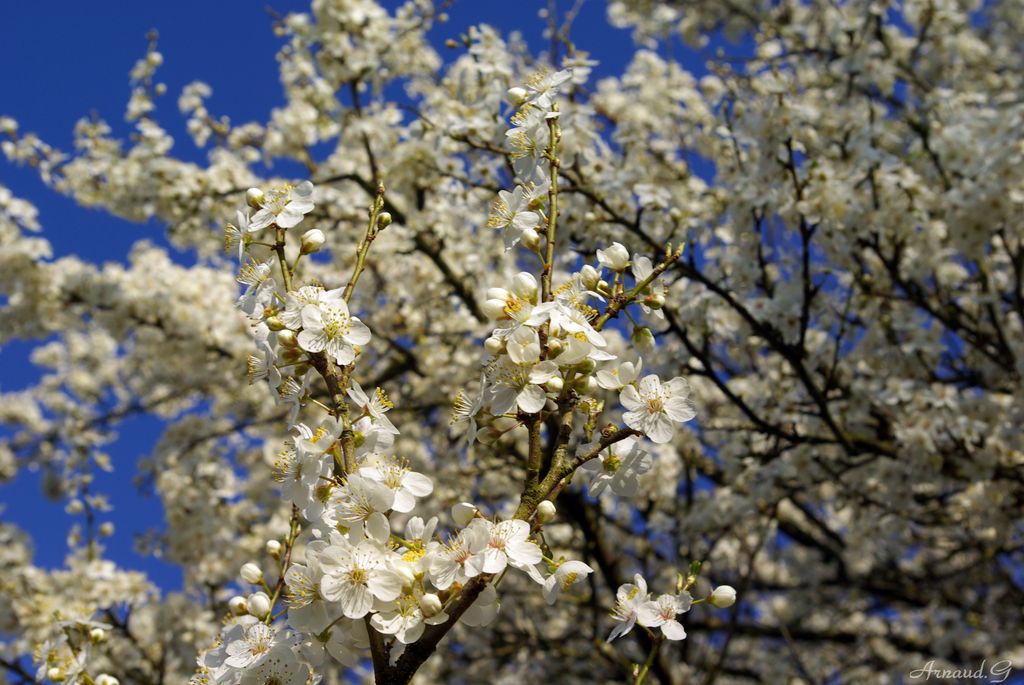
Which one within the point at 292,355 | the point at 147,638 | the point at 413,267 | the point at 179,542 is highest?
the point at 413,267

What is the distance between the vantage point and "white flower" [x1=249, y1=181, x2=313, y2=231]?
1.96 meters

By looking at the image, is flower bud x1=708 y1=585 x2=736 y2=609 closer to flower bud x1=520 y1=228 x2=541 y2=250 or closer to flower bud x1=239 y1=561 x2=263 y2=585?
flower bud x1=520 y1=228 x2=541 y2=250

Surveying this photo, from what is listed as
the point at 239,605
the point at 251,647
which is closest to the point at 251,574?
the point at 239,605

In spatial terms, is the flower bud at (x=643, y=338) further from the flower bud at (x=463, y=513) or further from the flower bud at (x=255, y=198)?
the flower bud at (x=255, y=198)

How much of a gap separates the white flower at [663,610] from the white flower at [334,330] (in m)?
0.78

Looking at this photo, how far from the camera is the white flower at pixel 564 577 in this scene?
5.24 ft

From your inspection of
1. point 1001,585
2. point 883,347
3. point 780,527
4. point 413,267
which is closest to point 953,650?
point 1001,585

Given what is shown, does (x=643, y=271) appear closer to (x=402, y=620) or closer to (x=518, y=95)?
(x=518, y=95)

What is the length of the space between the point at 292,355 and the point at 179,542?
480 centimetres

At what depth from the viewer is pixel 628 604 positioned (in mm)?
1790

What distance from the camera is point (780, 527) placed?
6.61m

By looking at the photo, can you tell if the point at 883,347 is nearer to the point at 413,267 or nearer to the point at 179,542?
the point at 413,267

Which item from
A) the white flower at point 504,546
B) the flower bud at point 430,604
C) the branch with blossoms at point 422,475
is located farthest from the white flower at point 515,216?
the flower bud at point 430,604

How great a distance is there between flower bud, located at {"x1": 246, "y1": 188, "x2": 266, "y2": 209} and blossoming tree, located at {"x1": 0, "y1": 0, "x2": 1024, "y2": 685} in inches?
1.0
